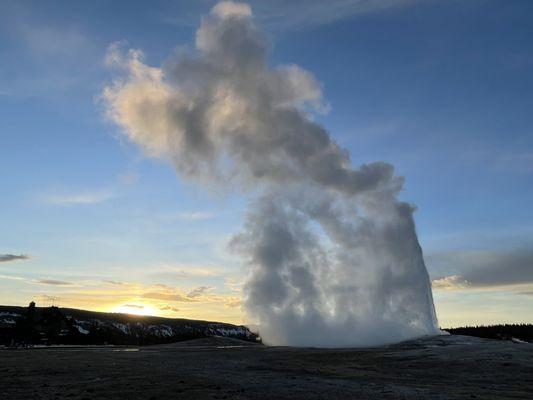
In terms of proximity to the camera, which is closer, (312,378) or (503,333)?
(312,378)

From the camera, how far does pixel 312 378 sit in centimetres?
2489

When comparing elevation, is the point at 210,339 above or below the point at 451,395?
above

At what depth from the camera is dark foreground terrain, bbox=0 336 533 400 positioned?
1964cm

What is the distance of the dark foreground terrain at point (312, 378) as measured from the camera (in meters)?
19.6

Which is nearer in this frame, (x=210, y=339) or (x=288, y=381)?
(x=288, y=381)

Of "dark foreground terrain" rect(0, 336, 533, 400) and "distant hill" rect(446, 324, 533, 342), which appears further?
"distant hill" rect(446, 324, 533, 342)

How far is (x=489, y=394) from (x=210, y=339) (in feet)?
206

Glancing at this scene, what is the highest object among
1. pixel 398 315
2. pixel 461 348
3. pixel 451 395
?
pixel 398 315

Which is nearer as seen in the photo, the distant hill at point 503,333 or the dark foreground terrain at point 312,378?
the dark foreground terrain at point 312,378

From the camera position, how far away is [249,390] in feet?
67.7

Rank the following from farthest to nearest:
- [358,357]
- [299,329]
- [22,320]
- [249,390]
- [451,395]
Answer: [22,320], [299,329], [358,357], [249,390], [451,395]

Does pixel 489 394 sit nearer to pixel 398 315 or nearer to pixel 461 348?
pixel 461 348

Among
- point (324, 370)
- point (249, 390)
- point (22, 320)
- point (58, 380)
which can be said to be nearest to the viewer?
point (249, 390)

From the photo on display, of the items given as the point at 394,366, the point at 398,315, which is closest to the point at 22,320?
the point at 398,315
